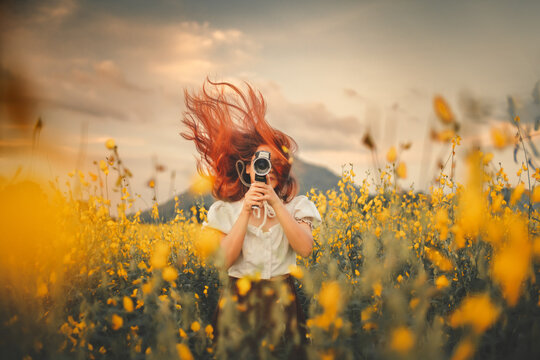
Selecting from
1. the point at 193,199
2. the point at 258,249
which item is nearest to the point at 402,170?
the point at 258,249

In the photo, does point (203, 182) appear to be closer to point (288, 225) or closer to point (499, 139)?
point (288, 225)

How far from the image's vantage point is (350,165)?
4113 millimetres

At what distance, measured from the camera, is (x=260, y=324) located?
139cm

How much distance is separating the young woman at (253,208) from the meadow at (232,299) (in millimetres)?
190

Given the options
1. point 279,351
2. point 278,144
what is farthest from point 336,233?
point 279,351

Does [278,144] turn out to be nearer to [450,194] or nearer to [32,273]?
[32,273]

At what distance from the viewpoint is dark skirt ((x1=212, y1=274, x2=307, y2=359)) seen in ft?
3.81

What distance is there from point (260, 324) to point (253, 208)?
0.78 meters

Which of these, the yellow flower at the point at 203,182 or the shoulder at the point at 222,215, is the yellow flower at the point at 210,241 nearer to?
the shoulder at the point at 222,215

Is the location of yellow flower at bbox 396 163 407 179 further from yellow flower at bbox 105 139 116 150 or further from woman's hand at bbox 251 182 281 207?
yellow flower at bbox 105 139 116 150

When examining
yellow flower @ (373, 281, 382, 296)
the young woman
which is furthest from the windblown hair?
yellow flower @ (373, 281, 382, 296)

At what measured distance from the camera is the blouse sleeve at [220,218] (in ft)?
6.36

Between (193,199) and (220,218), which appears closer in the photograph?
(220,218)

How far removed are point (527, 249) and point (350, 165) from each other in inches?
119
